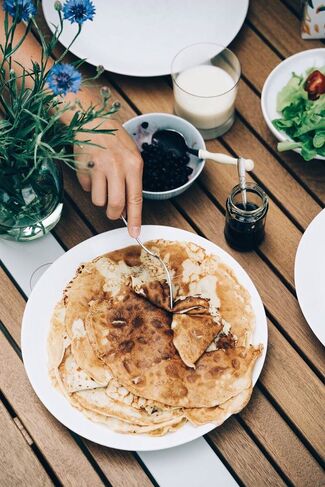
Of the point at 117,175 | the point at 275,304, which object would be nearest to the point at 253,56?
the point at 117,175

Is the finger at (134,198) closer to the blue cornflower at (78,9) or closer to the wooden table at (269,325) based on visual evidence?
the wooden table at (269,325)

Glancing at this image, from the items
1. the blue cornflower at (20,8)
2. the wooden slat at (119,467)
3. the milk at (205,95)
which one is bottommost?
the wooden slat at (119,467)

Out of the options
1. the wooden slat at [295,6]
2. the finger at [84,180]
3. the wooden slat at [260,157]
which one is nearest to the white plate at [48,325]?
the finger at [84,180]

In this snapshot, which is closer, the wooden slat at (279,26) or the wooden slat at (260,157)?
the wooden slat at (260,157)

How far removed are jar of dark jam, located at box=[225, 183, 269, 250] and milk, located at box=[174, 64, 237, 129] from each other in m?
0.22

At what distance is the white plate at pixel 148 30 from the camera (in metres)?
1.47

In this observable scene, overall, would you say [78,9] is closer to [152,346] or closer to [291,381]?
[152,346]

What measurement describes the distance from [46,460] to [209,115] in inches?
34.5

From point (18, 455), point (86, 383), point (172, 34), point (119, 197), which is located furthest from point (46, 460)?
point (172, 34)

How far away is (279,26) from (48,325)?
1000 millimetres

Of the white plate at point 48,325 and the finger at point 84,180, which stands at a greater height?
the finger at point 84,180

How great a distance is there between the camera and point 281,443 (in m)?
1.23

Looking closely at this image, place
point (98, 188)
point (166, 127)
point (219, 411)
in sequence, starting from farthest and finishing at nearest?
point (166, 127)
point (98, 188)
point (219, 411)

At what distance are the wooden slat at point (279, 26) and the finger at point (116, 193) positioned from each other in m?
0.62
